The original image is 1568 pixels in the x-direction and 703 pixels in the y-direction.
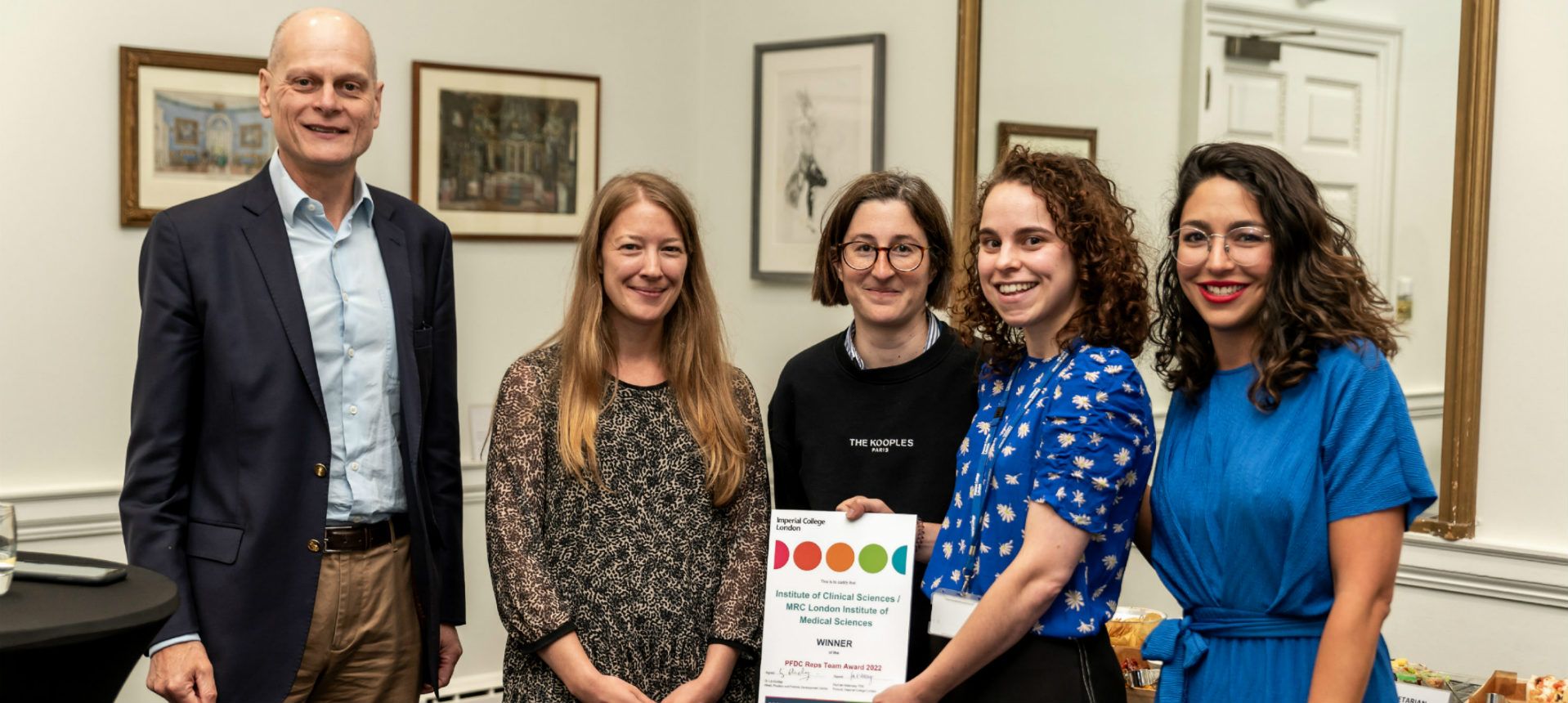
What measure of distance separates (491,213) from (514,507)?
2.29 m

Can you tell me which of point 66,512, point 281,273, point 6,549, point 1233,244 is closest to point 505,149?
point 66,512

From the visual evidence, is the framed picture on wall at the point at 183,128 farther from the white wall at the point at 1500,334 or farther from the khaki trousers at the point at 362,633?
the white wall at the point at 1500,334

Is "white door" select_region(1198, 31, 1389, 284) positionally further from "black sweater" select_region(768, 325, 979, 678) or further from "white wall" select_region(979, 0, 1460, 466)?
"black sweater" select_region(768, 325, 979, 678)

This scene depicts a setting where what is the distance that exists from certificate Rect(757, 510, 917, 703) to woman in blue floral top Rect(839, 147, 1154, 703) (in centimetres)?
7

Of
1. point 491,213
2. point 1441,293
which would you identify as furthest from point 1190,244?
point 491,213

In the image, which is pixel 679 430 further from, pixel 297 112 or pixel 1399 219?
pixel 1399 219

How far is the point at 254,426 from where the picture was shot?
2186 millimetres

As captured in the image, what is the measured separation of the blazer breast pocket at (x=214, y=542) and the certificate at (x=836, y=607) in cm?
87

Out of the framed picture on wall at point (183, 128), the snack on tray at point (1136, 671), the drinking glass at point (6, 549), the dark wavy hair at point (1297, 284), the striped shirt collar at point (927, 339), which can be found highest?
the framed picture on wall at point (183, 128)

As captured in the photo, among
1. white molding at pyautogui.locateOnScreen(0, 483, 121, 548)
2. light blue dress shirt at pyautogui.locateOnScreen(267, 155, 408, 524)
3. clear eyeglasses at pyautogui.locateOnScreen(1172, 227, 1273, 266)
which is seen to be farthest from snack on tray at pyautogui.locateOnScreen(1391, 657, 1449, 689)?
white molding at pyautogui.locateOnScreen(0, 483, 121, 548)

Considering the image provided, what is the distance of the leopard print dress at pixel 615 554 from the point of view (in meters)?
2.14

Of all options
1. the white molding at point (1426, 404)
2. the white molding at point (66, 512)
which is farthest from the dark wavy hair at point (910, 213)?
the white molding at point (66, 512)

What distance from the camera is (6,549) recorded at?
1.74 meters

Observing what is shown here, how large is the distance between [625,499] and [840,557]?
36cm
